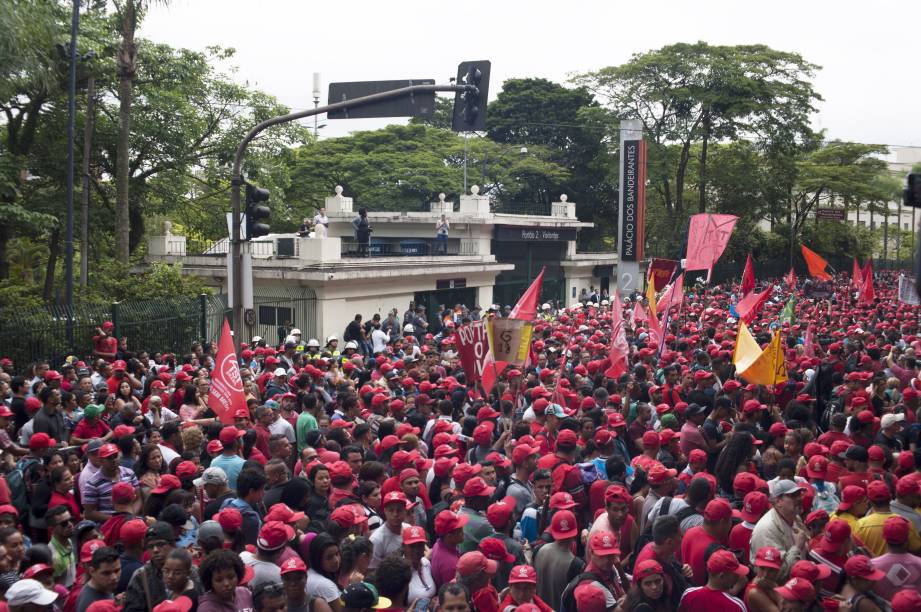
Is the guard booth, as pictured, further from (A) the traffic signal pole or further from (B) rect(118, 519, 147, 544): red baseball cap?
(B) rect(118, 519, 147, 544): red baseball cap

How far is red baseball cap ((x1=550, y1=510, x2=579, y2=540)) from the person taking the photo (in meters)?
5.82

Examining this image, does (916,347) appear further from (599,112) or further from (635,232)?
(599,112)

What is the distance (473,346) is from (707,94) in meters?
36.1

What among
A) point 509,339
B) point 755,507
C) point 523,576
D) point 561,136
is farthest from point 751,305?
point 561,136

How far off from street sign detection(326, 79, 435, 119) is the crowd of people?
130 inches

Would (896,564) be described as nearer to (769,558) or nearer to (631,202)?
(769,558)

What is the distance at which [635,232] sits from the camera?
3269cm

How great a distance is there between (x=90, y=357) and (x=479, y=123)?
370 inches

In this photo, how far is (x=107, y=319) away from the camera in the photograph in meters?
17.2

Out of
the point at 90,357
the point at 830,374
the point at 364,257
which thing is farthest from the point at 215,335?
the point at 830,374

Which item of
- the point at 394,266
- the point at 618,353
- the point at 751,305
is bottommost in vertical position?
the point at 618,353

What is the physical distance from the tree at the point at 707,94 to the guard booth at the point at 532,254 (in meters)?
8.60

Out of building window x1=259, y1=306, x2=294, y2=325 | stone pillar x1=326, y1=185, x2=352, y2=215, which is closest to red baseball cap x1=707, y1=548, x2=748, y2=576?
building window x1=259, y1=306, x2=294, y2=325

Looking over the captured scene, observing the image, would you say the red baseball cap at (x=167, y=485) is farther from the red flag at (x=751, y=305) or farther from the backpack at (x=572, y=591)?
the red flag at (x=751, y=305)
